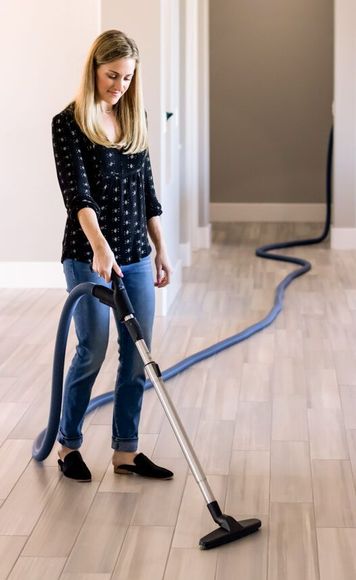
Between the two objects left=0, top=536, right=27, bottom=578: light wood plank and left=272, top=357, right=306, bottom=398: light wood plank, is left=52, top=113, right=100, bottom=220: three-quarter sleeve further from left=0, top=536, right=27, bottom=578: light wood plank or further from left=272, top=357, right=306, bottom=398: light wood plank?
left=272, top=357, right=306, bottom=398: light wood plank

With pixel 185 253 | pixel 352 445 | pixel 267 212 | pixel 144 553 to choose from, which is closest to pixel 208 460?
pixel 352 445

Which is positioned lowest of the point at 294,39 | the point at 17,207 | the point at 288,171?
the point at 288,171

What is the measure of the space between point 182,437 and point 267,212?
6.43m

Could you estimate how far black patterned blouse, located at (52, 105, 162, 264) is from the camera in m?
2.81

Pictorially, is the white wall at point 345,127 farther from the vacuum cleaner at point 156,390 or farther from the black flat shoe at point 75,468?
the black flat shoe at point 75,468

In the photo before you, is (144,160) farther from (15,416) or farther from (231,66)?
(231,66)

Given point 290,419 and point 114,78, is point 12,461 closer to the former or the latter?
point 290,419

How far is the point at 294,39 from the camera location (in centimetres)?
855

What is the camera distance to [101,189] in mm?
2885

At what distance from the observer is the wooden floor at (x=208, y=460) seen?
259 cm

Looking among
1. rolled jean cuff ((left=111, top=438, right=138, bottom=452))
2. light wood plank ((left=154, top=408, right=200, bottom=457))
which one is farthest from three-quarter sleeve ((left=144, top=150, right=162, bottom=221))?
light wood plank ((left=154, top=408, right=200, bottom=457))

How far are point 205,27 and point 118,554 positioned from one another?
546 centimetres

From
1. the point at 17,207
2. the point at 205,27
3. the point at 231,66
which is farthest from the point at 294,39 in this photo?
the point at 17,207

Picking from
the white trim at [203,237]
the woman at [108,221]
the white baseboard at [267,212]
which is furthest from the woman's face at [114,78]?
the white baseboard at [267,212]
